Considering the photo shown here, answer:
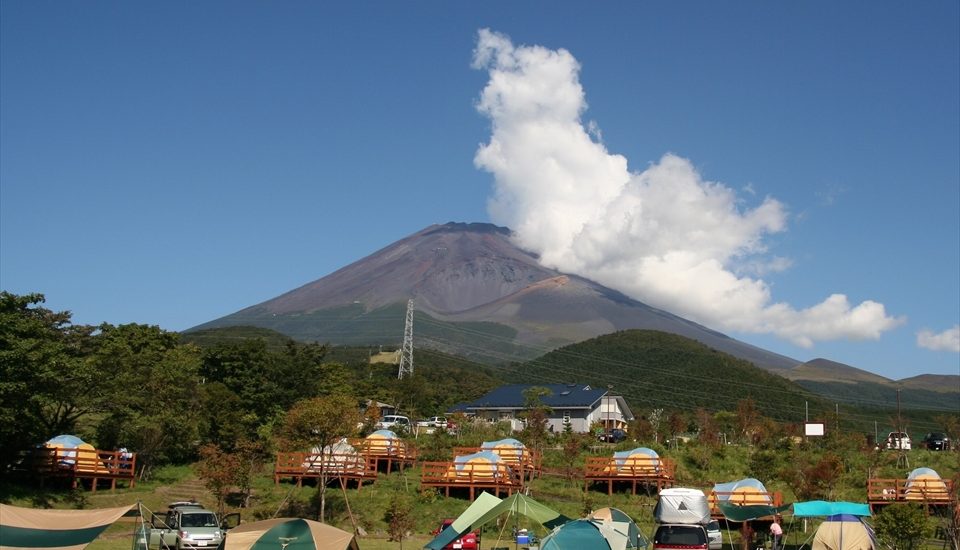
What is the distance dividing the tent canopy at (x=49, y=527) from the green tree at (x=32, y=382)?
40.8 feet

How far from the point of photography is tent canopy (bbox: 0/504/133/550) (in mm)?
14430

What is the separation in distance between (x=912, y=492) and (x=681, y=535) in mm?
15006

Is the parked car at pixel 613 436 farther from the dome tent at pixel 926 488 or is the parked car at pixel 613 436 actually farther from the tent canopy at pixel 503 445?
the dome tent at pixel 926 488

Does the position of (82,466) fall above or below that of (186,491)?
above

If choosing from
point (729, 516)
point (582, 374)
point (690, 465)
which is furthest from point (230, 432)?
point (582, 374)

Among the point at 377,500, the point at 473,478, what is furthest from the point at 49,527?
the point at 473,478

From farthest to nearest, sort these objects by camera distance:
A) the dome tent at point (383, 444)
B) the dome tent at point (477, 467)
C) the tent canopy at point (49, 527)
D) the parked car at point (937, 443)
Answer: the parked car at point (937, 443)
the dome tent at point (383, 444)
the dome tent at point (477, 467)
the tent canopy at point (49, 527)

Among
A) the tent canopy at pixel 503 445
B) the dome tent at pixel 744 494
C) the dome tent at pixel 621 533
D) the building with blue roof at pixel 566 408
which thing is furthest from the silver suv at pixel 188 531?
the building with blue roof at pixel 566 408

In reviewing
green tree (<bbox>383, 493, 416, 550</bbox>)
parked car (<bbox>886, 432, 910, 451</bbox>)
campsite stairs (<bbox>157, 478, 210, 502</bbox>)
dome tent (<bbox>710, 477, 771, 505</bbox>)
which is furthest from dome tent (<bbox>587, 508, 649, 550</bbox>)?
parked car (<bbox>886, 432, 910, 451</bbox>)

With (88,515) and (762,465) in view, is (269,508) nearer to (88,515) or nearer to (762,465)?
(88,515)

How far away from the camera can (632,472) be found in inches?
1300

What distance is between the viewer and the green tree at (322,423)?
27.7 m

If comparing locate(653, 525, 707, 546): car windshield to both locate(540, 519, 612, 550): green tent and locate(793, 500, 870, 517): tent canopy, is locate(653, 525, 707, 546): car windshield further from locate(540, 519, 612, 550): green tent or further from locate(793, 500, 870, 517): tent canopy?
locate(793, 500, 870, 517): tent canopy

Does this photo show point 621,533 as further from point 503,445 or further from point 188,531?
point 503,445
